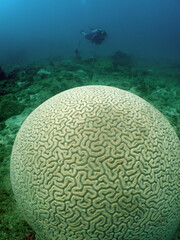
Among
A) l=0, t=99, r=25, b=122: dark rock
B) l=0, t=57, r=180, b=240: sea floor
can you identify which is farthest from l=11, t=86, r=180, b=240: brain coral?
l=0, t=99, r=25, b=122: dark rock

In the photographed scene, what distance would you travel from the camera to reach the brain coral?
1525mm

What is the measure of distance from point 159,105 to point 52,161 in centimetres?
495

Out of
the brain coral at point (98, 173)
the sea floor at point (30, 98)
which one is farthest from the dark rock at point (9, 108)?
the brain coral at point (98, 173)

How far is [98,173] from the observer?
1521 mm

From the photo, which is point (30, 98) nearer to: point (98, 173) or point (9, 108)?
point (9, 108)

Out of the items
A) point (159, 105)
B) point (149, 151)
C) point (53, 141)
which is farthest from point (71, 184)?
point (159, 105)

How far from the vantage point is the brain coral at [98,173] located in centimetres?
153

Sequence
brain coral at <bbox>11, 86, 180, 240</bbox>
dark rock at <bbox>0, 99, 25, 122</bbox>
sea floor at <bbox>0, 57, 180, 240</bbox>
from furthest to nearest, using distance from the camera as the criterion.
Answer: dark rock at <bbox>0, 99, 25, 122</bbox> → sea floor at <bbox>0, 57, 180, 240</bbox> → brain coral at <bbox>11, 86, 180, 240</bbox>

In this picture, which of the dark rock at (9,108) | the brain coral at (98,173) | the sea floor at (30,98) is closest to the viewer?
the brain coral at (98,173)

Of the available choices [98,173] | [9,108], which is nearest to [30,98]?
[9,108]

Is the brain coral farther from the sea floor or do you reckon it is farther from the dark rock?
the dark rock

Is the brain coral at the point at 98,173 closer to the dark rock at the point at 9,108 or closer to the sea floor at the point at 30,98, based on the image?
the sea floor at the point at 30,98

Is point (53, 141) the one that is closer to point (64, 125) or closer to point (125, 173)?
point (64, 125)

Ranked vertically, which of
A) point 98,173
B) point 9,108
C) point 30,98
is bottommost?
point 9,108
